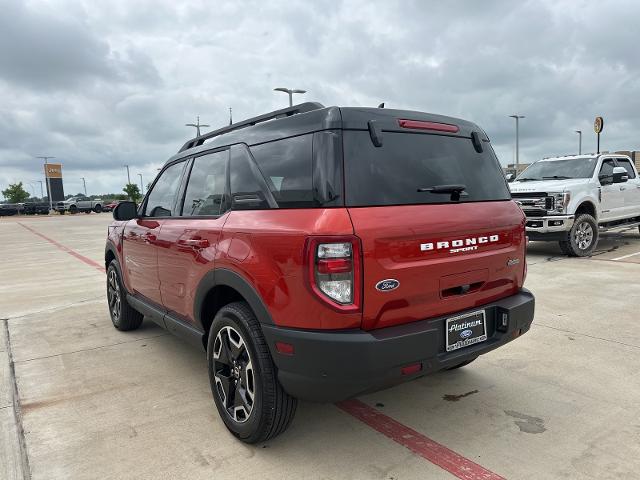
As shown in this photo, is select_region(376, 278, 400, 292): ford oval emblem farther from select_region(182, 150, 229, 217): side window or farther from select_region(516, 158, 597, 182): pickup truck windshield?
select_region(516, 158, 597, 182): pickup truck windshield

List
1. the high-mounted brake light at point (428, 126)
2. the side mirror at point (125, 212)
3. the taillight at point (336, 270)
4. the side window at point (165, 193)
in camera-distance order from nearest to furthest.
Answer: the taillight at point (336, 270)
the high-mounted brake light at point (428, 126)
the side window at point (165, 193)
the side mirror at point (125, 212)

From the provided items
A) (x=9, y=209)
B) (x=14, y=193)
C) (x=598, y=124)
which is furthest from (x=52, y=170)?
(x=598, y=124)

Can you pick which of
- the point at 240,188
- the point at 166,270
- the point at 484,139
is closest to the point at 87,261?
the point at 166,270

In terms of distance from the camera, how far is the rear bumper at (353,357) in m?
2.24

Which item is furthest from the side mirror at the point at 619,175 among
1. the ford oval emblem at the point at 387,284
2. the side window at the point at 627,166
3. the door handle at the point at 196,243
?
the door handle at the point at 196,243

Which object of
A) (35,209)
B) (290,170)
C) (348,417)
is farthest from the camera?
(35,209)

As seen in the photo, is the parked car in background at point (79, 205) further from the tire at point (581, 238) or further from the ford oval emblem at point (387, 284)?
the ford oval emblem at point (387, 284)

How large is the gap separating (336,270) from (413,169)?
81cm

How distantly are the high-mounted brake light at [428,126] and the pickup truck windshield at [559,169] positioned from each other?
7.90m

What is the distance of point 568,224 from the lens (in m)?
8.86

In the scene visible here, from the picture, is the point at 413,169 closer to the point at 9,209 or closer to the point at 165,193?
the point at 165,193

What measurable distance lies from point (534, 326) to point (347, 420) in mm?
2683

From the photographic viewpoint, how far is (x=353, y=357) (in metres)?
2.23

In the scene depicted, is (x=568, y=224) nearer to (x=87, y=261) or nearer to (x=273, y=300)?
(x=273, y=300)
